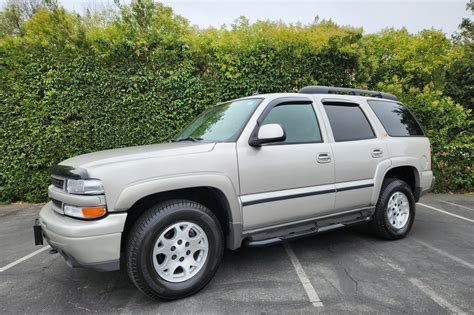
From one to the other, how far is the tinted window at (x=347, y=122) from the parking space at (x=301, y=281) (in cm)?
145

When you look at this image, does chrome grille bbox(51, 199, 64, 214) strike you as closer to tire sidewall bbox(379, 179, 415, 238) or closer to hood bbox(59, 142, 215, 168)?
hood bbox(59, 142, 215, 168)

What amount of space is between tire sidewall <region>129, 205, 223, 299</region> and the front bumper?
22 centimetres

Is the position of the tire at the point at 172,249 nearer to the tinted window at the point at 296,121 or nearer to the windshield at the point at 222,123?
the windshield at the point at 222,123

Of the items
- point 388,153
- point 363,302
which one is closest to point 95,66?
point 388,153

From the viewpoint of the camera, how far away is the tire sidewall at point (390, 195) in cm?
411

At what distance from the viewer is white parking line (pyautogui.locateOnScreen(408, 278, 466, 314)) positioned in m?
2.59

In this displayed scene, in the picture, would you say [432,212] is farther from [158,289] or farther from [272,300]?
[158,289]

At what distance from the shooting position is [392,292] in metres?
2.88

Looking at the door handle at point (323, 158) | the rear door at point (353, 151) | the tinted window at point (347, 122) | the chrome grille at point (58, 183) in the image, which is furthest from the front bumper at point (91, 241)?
the tinted window at point (347, 122)

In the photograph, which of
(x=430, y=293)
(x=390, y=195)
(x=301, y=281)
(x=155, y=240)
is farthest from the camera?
(x=390, y=195)

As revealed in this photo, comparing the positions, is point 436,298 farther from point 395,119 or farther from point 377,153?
point 395,119

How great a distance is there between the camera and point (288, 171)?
128 inches

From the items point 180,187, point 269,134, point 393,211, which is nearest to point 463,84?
point 393,211

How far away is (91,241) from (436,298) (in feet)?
9.80
